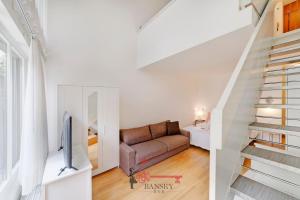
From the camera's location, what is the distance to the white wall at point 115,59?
8.33 ft

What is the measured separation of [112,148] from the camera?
9.30ft

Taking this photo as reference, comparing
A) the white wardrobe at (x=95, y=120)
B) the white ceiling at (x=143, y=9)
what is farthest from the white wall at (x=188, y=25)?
the white wardrobe at (x=95, y=120)

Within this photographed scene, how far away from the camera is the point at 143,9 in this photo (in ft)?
12.8

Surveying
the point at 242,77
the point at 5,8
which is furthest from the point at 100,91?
the point at 242,77

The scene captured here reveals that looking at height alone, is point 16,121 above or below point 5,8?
below

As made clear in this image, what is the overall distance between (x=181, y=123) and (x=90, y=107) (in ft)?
11.6

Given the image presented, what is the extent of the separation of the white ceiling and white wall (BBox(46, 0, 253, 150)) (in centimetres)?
10

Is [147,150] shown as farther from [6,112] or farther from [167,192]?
[6,112]

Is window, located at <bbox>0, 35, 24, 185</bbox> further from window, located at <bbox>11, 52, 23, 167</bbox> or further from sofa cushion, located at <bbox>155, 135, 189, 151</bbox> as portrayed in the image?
sofa cushion, located at <bbox>155, 135, 189, 151</bbox>

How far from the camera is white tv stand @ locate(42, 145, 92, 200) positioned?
152 centimetres

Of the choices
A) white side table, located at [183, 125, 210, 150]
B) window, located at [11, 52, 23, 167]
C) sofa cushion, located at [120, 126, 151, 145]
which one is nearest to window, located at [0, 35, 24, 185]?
window, located at [11, 52, 23, 167]

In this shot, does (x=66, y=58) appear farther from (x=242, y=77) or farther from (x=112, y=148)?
(x=242, y=77)

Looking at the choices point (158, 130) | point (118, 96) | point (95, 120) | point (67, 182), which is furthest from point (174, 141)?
point (67, 182)

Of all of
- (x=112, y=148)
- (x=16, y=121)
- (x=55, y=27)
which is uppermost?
(x=55, y=27)
